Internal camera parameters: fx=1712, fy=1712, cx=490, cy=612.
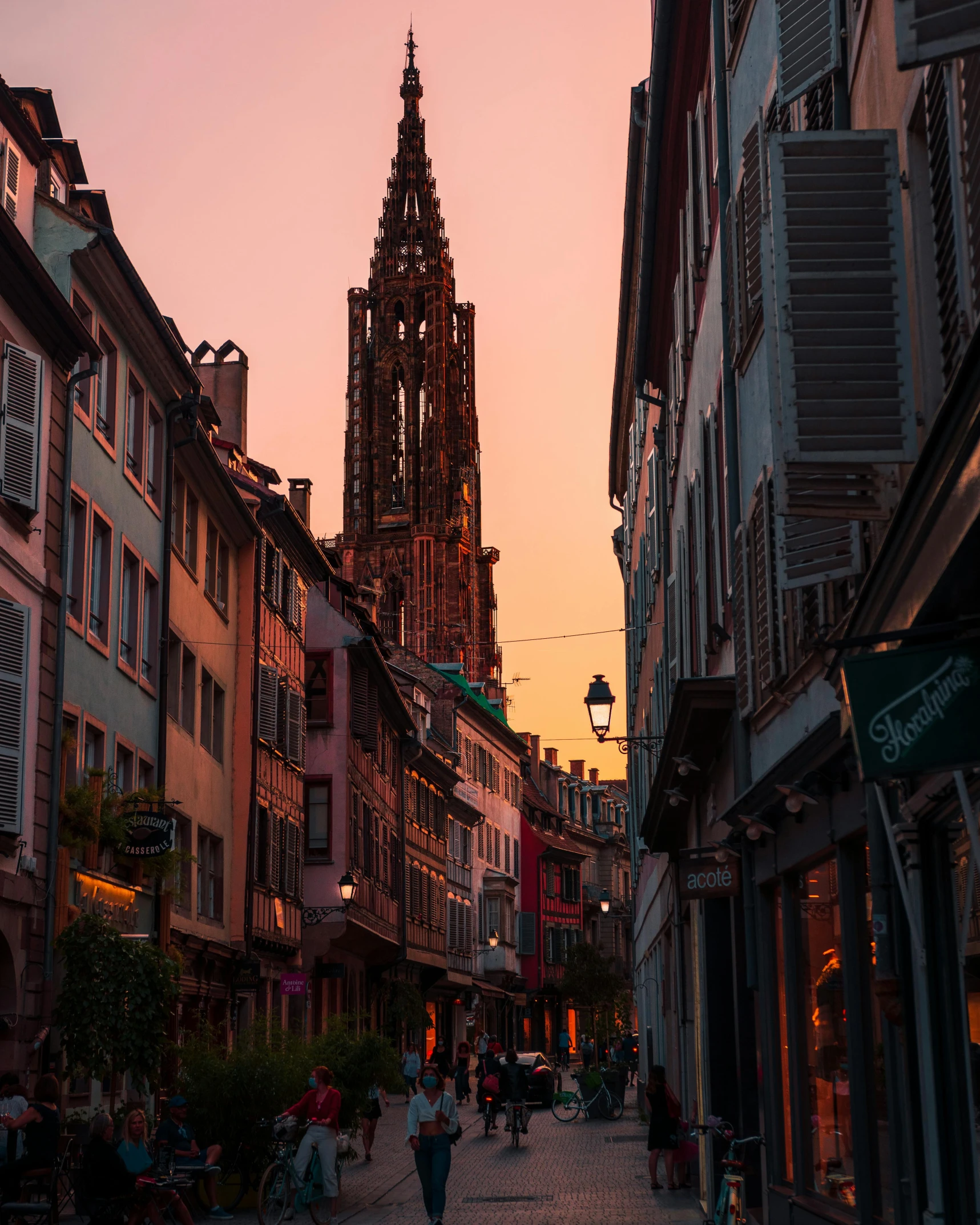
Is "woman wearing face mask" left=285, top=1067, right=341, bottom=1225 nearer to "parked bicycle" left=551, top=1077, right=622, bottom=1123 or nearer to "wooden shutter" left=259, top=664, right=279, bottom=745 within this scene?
"wooden shutter" left=259, top=664, right=279, bottom=745

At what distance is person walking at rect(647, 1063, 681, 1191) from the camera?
773 inches

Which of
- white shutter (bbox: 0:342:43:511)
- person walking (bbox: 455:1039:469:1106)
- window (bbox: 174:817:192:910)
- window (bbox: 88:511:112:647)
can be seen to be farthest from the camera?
person walking (bbox: 455:1039:469:1106)

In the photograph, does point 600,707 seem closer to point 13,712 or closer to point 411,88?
point 13,712

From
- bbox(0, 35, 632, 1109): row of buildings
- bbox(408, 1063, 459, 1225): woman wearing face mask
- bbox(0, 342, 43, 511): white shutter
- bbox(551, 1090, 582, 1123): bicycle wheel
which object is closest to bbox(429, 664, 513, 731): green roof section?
bbox(0, 35, 632, 1109): row of buildings

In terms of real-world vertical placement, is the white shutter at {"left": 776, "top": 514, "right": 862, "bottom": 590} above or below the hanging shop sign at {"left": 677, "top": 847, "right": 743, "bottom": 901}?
above

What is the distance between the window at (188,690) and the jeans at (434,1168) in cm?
1365

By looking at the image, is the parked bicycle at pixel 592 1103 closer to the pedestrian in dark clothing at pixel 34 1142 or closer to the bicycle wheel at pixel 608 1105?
the bicycle wheel at pixel 608 1105

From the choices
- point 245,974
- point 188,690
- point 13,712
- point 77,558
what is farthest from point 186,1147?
point 245,974

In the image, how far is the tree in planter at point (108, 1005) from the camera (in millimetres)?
18328

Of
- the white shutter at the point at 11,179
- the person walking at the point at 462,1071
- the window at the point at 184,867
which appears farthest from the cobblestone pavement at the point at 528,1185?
the white shutter at the point at 11,179

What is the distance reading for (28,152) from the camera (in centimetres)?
2116

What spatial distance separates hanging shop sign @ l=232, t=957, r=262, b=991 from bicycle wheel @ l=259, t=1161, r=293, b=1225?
14828mm

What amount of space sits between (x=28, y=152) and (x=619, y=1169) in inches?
605

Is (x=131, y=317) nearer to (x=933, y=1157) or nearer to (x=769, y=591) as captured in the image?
(x=769, y=591)
